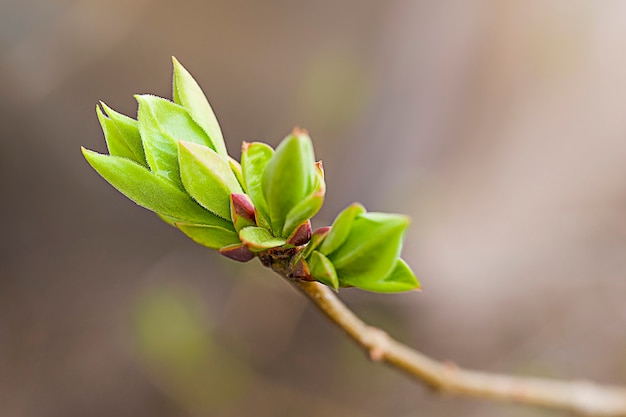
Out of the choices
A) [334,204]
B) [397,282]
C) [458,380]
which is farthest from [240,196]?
[334,204]

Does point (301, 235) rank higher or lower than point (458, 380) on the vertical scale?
higher

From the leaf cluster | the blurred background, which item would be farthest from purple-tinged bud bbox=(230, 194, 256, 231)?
the blurred background

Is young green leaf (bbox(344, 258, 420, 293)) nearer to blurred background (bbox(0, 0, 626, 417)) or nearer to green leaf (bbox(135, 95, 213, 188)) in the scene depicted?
green leaf (bbox(135, 95, 213, 188))

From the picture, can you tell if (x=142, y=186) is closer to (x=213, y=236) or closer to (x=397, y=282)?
(x=213, y=236)

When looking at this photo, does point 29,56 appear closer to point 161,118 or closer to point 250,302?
point 250,302

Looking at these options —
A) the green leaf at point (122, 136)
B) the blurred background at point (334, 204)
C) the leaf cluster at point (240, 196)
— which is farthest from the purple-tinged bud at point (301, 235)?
the blurred background at point (334, 204)

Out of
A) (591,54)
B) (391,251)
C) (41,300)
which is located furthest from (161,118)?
(591,54)

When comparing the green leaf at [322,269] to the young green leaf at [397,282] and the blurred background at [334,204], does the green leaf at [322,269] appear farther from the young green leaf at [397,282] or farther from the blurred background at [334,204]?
the blurred background at [334,204]
